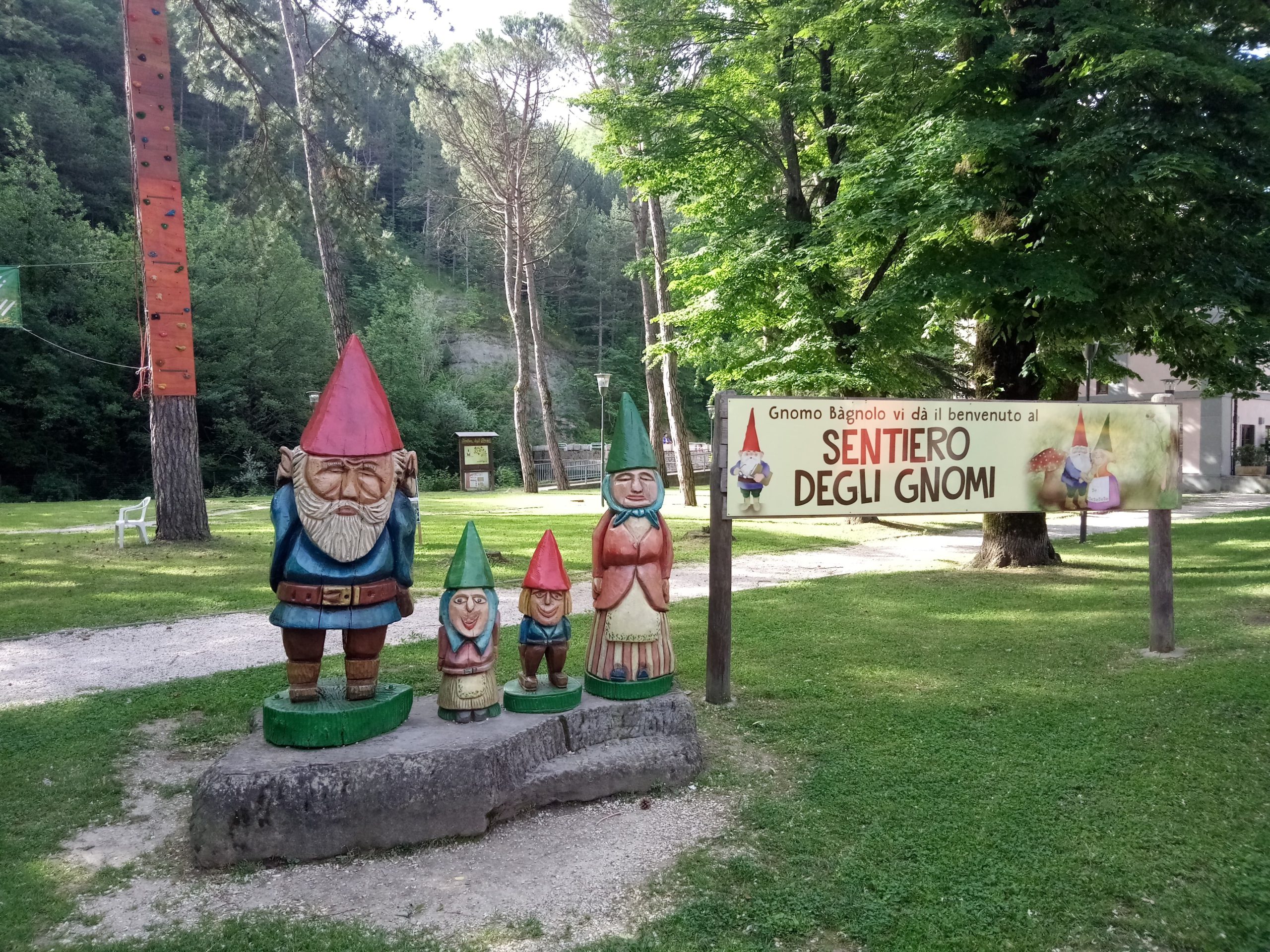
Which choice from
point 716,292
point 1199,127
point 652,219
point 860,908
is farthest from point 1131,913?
point 652,219

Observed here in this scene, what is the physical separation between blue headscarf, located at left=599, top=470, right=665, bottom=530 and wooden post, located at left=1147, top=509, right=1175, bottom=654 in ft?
15.4

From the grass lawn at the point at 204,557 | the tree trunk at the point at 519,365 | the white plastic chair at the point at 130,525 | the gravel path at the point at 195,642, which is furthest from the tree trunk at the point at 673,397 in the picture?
the white plastic chair at the point at 130,525

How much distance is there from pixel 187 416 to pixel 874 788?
38.6 feet

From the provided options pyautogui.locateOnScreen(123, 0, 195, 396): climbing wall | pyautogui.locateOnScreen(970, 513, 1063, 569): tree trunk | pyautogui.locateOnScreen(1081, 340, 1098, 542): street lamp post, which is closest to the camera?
pyautogui.locateOnScreen(1081, 340, 1098, 542): street lamp post

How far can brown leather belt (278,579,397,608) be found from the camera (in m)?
4.35

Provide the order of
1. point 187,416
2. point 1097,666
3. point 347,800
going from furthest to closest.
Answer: point 187,416 → point 1097,666 → point 347,800

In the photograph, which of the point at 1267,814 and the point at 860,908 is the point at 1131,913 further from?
the point at 1267,814

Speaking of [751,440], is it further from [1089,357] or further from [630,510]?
[1089,357]

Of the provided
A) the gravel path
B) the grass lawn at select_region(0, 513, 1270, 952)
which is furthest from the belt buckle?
the gravel path

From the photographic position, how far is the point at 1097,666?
7031mm

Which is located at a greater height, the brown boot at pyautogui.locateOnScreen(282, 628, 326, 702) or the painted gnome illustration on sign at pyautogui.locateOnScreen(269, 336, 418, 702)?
the painted gnome illustration on sign at pyautogui.locateOnScreen(269, 336, 418, 702)

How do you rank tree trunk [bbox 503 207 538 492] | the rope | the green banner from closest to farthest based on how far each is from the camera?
1. the green banner
2. the rope
3. tree trunk [bbox 503 207 538 492]

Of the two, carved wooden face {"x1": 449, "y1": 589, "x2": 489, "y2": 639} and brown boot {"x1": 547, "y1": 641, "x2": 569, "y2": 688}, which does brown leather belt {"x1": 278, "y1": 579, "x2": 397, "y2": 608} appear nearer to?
carved wooden face {"x1": 449, "y1": 589, "x2": 489, "y2": 639}

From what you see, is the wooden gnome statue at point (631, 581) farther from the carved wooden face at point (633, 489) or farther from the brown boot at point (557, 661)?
the brown boot at point (557, 661)
